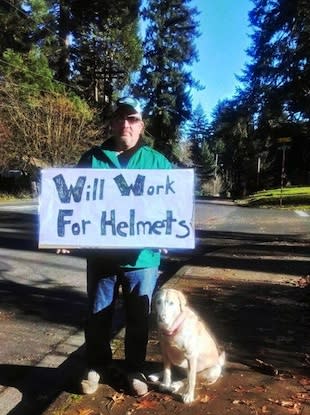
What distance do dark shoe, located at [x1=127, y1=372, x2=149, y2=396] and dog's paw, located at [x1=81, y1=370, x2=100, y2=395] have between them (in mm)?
239

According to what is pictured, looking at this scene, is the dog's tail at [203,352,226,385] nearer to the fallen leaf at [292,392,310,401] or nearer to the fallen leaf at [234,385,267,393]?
the fallen leaf at [234,385,267,393]

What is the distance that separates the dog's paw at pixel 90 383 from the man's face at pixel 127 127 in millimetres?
1678

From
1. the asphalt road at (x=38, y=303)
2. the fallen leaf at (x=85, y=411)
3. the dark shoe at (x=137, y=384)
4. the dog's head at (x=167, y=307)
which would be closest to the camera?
the dog's head at (x=167, y=307)

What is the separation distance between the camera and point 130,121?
165 inches

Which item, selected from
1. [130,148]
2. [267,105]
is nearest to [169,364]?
[130,148]

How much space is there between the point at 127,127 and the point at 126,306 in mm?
1275

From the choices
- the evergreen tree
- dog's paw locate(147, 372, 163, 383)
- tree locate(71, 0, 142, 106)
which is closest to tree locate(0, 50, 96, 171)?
tree locate(71, 0, 142, 106)

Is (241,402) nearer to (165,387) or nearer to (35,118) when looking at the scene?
(165,387)

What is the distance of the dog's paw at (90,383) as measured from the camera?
4340mm

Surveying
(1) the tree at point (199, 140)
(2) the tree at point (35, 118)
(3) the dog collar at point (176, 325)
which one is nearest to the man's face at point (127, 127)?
(3) the dog collar at point (176, 325)

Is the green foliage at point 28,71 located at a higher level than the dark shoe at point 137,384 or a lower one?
higher

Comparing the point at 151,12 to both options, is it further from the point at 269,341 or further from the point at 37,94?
the point at 269,341

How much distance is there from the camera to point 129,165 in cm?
430

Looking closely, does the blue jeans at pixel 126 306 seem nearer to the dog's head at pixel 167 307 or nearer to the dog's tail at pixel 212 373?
the dog's head at pixel 167 307
